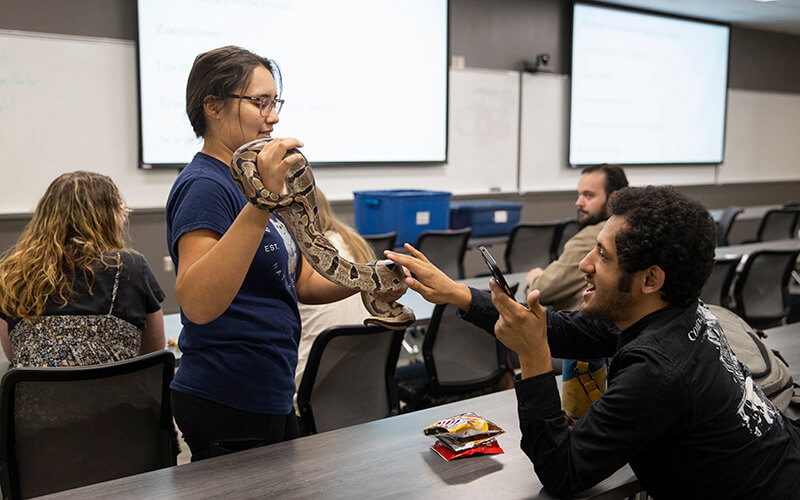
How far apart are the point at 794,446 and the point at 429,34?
20.2ft

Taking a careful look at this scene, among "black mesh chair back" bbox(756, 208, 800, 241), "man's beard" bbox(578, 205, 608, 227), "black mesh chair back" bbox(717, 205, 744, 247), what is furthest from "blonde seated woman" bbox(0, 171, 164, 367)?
"black mesh chair back" bbox(756, 208, 800, 241)

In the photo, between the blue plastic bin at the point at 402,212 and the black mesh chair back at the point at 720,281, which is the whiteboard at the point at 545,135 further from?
the black mesh chair back at the point at 720,281

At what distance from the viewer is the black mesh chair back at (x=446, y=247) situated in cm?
468

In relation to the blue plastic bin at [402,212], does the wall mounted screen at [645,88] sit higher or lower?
higher

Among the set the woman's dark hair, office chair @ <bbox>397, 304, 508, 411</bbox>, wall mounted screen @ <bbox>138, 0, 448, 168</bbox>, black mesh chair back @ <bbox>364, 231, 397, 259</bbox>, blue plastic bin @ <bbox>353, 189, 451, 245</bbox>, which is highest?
wall mounted screen @ <bbox>138, 0, 448, 168</bbox>

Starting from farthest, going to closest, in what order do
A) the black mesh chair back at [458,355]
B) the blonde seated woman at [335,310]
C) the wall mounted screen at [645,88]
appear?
the wall mounted screen at [645,88] → the black mesh chair back at [458,355] → the blonde seated woman at [335,310]

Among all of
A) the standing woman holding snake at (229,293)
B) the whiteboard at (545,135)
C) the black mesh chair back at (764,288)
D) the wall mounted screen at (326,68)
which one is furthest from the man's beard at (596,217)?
the whiteboard at (545,135)

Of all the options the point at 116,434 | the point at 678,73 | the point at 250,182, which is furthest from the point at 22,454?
the point at 678,73

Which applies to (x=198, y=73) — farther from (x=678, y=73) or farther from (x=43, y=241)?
(x=678, y=73)

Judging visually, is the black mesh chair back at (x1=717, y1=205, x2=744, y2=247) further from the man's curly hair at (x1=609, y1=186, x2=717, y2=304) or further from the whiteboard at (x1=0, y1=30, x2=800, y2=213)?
the man's curly hair at (x1=609, y1=186, x2=717, y2=304)

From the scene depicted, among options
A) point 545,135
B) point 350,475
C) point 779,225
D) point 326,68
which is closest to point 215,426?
point 350,475

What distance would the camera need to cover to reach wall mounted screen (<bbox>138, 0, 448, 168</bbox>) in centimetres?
544

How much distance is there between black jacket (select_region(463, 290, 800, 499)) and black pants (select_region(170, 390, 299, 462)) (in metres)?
0.68

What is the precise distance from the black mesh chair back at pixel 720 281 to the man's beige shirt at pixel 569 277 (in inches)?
48.4
